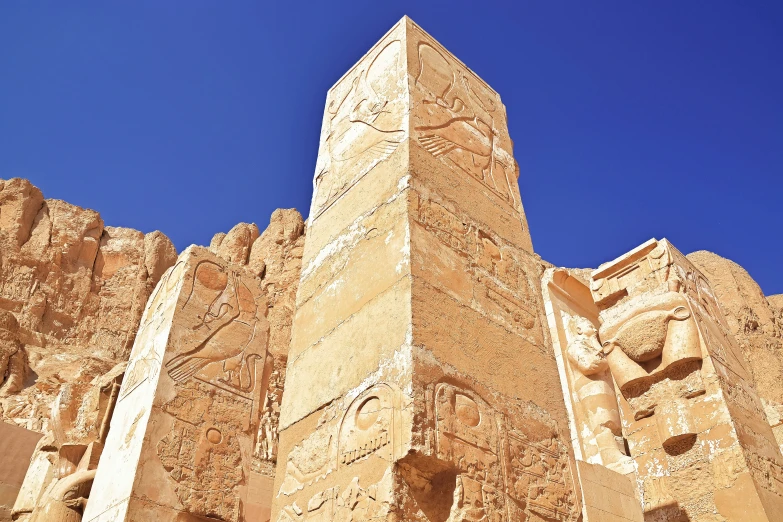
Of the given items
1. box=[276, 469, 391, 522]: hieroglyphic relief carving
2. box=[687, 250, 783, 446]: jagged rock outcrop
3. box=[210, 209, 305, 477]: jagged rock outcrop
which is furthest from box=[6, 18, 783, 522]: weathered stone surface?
box=[210, 209, 305, 477]: jagged rock outcrop

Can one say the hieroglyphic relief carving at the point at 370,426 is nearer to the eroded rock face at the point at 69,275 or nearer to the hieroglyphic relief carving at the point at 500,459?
the hieroglyphic relief carving at the point at 500,459

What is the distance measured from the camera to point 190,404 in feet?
15.8

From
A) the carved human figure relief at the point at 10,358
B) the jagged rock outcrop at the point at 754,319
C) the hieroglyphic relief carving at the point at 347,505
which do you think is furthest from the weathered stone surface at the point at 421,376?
the carved human figure relief at the point at 10,358

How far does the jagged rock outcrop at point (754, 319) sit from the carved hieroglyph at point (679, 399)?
13744 millimetres

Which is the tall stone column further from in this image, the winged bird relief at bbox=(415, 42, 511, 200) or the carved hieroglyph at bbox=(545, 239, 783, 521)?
the carved hieroglyph at bbox=(545, 239, 783, 521)

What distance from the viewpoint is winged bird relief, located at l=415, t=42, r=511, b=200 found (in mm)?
3609

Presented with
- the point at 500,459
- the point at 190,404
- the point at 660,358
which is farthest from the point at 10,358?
the point at 500,459

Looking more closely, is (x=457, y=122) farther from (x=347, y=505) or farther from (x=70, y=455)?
(x=70, y=455)

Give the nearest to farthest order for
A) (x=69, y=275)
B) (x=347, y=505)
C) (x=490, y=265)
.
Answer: (x=347, y=505) < (x=490, y=265) < (x=69, y=275)

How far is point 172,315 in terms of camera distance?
17.1 ft

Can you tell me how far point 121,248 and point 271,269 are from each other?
8.05 metres

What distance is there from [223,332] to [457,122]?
2868mm

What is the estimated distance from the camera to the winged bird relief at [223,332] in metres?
5.12

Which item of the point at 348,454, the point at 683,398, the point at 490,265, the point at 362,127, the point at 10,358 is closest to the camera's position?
the point at 348,454
